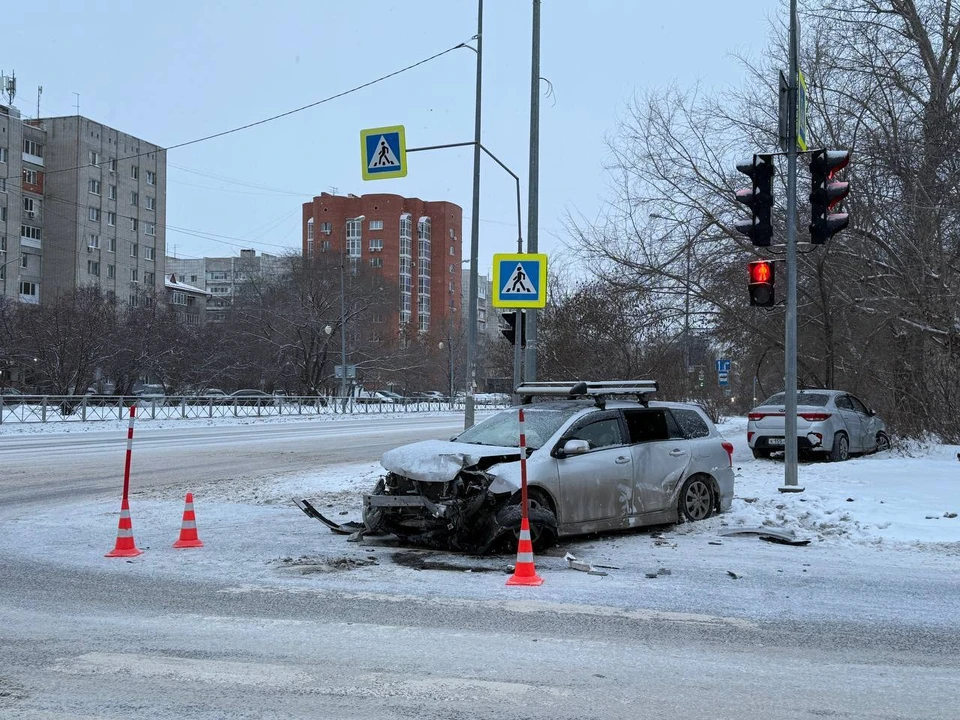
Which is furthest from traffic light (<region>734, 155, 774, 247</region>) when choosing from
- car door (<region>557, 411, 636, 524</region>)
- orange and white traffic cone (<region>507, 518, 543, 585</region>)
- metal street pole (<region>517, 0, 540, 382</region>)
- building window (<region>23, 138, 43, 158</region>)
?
building window (<region>23, 138, 43, 158</region>)

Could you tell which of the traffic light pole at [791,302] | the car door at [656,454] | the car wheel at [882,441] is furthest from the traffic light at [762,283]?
the car wheel at [882,441]

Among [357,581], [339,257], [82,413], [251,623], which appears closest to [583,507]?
[357,581]

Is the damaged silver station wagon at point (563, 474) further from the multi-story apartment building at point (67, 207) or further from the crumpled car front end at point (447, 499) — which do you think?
the multi-story apartment building at point (67, 207)

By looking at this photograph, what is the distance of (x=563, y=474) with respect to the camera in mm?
8625

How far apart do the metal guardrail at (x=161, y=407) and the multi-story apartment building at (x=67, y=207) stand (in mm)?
25510


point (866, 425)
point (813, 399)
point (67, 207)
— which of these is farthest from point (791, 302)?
point (67, 207)

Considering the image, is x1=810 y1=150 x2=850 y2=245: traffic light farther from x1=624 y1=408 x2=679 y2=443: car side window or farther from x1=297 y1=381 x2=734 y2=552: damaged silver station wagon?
x1=624 y1=408 x2=679 y2=443: car side window

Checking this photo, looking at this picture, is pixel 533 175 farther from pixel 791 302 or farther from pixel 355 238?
pixel 355 238

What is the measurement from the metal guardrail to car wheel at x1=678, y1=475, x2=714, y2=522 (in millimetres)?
27385

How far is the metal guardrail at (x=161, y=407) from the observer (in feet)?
107

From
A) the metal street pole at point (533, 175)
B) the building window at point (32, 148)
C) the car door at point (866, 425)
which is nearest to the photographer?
the metal street pole at point (533, 175)

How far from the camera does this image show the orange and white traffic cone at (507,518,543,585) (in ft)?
23.5

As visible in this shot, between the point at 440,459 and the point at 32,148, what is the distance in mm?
76082

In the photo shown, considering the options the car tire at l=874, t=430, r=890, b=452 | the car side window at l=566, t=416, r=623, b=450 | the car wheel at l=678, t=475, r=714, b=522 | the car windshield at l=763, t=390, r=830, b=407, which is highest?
the car windshield at l=763, t=390, r=830, b=407
